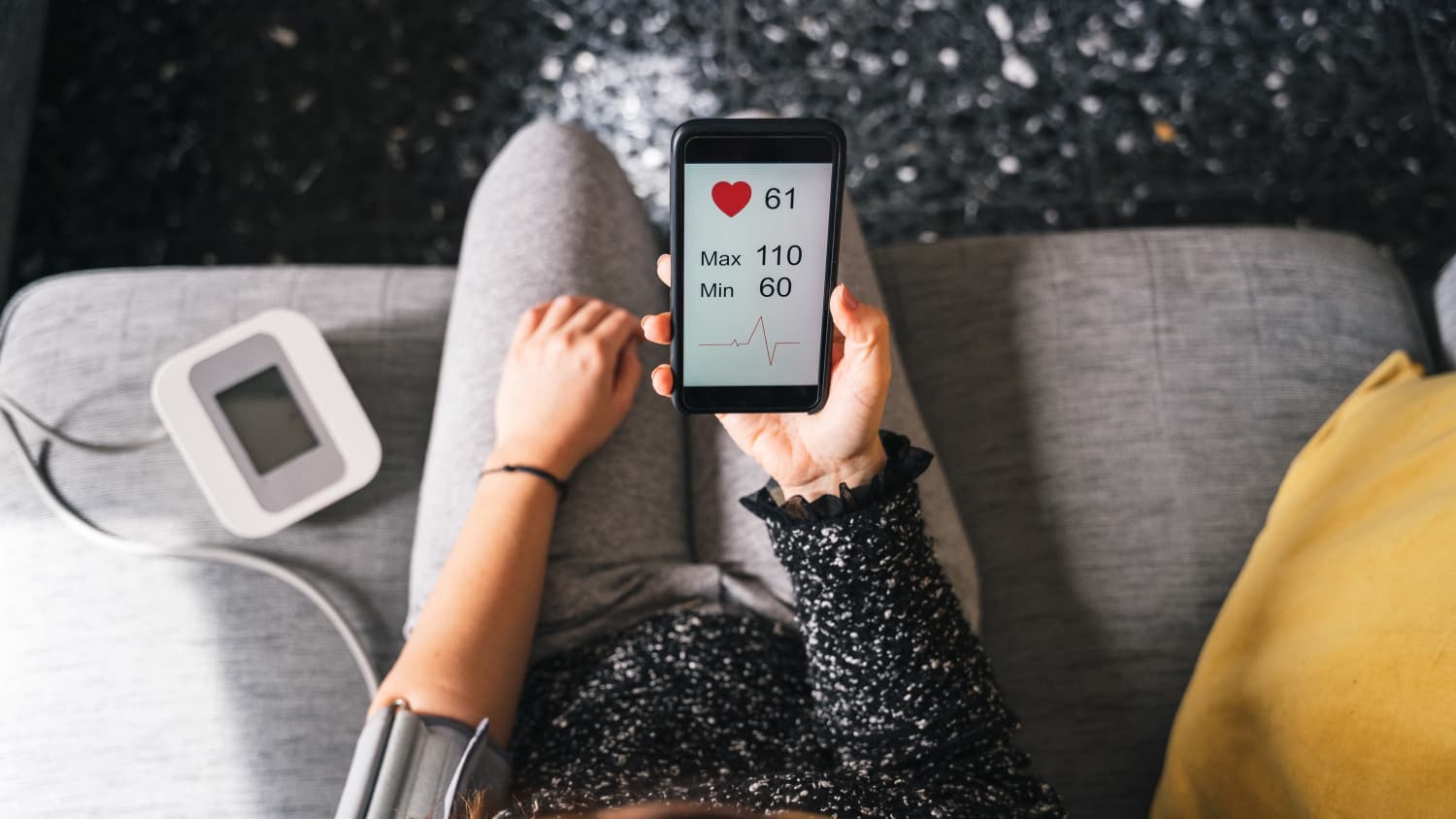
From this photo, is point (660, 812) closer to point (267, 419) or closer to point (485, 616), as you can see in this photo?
point (485, 616)

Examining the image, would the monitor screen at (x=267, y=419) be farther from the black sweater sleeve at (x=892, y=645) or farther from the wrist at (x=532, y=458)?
the black sweater sleeve at (x=892, y=645)

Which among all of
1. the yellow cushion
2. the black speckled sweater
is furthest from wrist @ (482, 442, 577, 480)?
the yellow cushion

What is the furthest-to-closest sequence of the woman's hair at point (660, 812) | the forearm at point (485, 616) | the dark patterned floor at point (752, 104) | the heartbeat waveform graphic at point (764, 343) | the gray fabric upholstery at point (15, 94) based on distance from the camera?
the dark patterned floor at point (752, 104)
the gray fabric upholstery at point (15, 94)
the forearm at point (485, 616)
the heartbeat waveform graphic at point (764, 343)
the woman's hair at point (660, 812)

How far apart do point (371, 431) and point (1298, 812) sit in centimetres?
78

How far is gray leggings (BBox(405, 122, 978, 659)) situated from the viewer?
77cm

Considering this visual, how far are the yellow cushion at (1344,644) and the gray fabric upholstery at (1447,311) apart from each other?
0.38 ft

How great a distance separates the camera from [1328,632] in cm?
60

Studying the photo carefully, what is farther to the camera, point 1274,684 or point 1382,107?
point 1382,107

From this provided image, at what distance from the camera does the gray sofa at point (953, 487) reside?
0.77 meters

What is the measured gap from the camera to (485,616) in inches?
27.6

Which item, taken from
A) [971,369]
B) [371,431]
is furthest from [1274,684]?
[371,431]

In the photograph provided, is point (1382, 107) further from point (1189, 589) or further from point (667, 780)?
point (667, 780)

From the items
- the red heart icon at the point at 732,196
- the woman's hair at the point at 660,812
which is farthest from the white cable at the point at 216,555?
the red heart icon at the point at 732,196

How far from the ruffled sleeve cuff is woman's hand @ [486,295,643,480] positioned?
24 cm
